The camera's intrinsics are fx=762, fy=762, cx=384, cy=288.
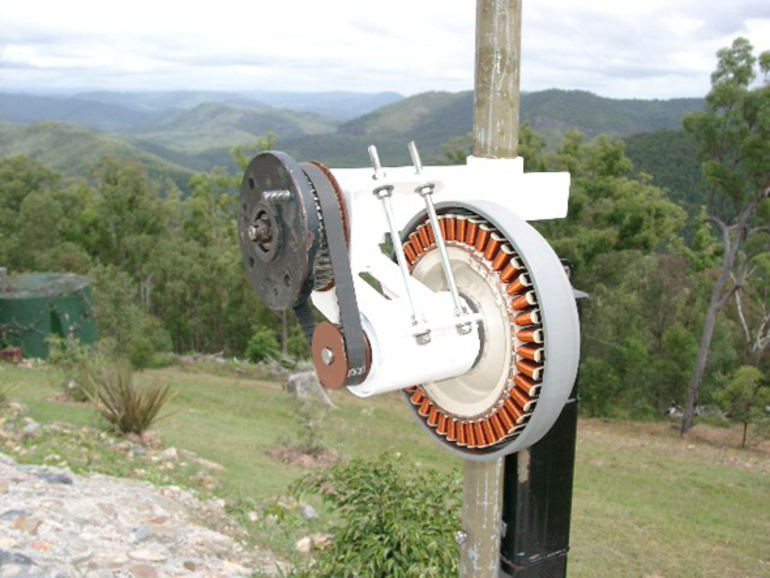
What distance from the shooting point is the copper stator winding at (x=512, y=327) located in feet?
5.11

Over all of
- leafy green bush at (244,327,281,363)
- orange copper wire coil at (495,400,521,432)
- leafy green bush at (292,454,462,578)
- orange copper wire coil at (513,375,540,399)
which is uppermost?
orange copper wire coil at (513,375,540,399)

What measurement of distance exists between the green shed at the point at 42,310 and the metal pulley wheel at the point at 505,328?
59.9ft

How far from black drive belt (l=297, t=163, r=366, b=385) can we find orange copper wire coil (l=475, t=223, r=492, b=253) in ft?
0.98

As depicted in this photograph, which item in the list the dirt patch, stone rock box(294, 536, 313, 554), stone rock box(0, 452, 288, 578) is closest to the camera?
stone rock box(0, 452, 288, 578)

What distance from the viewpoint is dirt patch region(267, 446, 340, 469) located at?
10289mm

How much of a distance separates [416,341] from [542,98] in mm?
140340

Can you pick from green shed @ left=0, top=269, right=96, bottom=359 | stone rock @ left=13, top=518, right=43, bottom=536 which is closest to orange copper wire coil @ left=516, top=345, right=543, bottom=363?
stone rock @ left=13, top=518, right=43, bottom=536

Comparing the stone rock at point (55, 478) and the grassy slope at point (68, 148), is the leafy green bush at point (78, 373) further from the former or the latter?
the grassy slope at point (68, 148)

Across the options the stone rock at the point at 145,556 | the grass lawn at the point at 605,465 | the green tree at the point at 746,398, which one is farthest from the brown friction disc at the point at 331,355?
the green tree at the point at 746,398

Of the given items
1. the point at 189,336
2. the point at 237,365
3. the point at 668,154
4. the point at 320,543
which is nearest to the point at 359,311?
the point at 320,543

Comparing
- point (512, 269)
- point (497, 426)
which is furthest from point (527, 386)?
point (512, 269)

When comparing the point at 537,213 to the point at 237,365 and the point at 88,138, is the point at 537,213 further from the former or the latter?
the point at 88,138

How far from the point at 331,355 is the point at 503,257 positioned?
1.36ft

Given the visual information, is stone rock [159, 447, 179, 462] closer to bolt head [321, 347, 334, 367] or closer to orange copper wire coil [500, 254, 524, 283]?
bolt head [321, 347, 334, 367]
